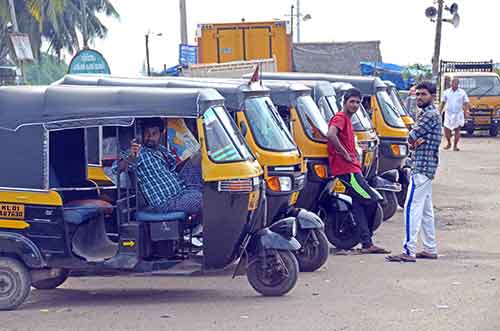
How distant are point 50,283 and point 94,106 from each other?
81.7 inches

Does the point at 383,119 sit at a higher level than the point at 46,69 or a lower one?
lower

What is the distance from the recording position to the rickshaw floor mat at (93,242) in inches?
388

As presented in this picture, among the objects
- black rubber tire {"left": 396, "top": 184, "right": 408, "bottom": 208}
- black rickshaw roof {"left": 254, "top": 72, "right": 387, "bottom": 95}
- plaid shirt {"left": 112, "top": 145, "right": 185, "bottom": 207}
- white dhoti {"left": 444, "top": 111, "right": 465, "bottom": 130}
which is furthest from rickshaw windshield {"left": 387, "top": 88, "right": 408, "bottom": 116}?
white dhoti {"left": 444, "top": 111, "right": 465, "bottom": 130}

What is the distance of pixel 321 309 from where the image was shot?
938cm

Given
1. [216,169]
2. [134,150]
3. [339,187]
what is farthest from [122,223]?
[339,187]

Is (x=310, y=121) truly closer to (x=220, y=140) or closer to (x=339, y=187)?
(x=339, y=187)

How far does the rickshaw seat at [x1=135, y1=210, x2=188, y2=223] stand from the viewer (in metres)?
9.81

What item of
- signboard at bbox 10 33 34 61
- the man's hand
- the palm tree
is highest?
the palm tree

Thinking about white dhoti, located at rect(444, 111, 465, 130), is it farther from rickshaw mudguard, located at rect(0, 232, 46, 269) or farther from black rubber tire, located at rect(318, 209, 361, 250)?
rickshaw mudguard, located at rect(0, 232, 46, 269)

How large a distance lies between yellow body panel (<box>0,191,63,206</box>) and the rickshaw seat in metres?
0.75

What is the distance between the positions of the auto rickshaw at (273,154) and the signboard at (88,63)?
333 inches

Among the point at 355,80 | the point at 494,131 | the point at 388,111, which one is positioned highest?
the point at 355,80

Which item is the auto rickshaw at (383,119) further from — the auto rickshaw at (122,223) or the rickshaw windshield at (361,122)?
the auto rickshaw at (122,223)

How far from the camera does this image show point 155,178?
10023 mm
